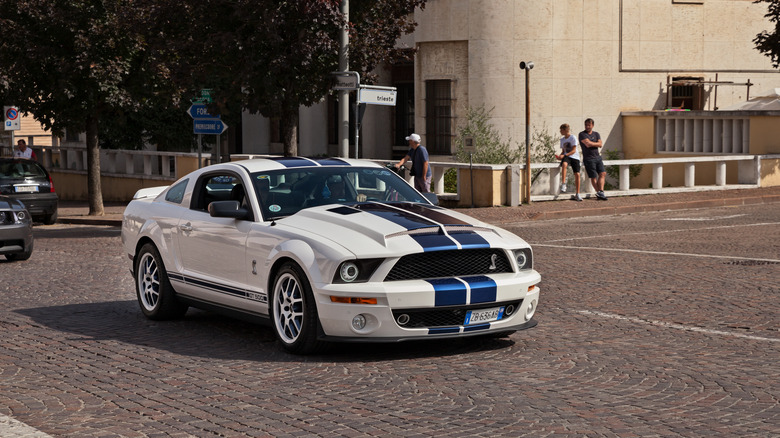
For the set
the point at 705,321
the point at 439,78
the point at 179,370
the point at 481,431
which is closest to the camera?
the point at 481,431

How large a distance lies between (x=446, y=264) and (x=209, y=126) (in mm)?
18237

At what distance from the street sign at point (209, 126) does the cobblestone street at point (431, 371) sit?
12439 millimetres

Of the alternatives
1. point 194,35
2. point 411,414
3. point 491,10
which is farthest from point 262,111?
point 411,414

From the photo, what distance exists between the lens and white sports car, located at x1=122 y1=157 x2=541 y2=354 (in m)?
8.58

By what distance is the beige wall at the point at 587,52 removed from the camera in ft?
105

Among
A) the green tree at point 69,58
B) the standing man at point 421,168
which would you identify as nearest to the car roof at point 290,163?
the standing man at point 421,168

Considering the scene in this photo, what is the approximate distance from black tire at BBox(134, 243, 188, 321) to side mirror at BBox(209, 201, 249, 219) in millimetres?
1406

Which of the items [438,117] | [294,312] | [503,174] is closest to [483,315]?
[294,312]

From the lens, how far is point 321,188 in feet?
32.7

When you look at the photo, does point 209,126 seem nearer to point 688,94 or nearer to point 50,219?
point 50,219

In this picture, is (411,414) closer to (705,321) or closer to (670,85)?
(705,321)

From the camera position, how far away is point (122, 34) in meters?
28.2

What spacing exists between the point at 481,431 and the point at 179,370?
287 centimetres

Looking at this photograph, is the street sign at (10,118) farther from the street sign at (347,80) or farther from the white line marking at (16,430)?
the white line marking at (16,430)
